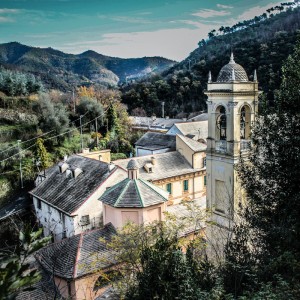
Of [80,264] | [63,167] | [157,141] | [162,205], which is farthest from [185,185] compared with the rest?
[80,264]

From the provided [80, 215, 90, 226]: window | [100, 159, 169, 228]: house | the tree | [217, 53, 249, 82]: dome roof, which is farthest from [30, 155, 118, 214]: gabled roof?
the tree

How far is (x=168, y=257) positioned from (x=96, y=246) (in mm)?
8113

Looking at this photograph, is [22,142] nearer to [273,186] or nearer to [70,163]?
[70,163]

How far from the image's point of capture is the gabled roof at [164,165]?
30.7m

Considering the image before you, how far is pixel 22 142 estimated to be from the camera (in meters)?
37.0

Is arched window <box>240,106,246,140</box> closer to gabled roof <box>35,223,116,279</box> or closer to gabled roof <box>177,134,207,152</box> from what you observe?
gabled roof <box>35,223,116,279</box>

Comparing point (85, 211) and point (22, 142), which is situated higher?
point (22, 142)

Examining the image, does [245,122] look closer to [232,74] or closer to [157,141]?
[232,74]

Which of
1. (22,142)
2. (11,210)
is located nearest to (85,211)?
(11,210)

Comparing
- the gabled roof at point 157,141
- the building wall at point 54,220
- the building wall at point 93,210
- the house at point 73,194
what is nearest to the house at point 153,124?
the gabled roof at point 157,141

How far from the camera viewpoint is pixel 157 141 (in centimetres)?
4231

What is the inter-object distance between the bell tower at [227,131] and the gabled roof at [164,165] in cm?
1093

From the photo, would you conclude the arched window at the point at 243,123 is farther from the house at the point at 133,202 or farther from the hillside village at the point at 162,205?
the house at the point at 133,202

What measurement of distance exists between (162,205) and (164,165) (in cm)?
1208
